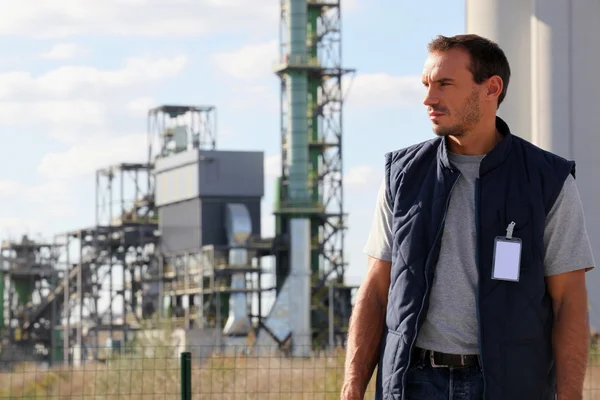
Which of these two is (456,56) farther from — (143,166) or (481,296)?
(143,166)

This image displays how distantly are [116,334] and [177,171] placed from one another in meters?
6.71

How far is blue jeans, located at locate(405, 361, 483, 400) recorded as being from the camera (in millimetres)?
3260

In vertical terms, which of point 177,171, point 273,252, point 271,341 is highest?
point 177,171

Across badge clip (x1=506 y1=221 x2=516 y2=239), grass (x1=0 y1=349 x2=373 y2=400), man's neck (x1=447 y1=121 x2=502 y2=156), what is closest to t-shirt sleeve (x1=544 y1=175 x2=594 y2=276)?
badge clip (x1=506 y1=221 x2=516 y2=239)

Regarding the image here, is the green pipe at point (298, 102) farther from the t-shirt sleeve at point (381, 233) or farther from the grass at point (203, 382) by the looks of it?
the t-shirt sleeve at point (381, 233)

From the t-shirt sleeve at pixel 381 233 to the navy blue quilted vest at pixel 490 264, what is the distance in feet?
0.17

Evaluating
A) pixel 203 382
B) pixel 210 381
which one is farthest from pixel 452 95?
pixel 203 382

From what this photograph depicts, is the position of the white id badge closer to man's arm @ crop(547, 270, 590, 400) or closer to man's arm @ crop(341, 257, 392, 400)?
man's arm @ crop(547, 270, 590, 400)

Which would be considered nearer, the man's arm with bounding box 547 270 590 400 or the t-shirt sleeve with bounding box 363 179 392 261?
the man's arm with bounding box 547 270 590 400

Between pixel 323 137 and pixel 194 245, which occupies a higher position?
pixel 323 137

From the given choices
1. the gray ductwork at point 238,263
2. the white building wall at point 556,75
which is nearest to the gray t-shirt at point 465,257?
the white building wall at point 556,75

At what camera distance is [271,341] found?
4275 cm

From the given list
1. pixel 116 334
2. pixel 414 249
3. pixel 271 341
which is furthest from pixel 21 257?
pixel 414 249

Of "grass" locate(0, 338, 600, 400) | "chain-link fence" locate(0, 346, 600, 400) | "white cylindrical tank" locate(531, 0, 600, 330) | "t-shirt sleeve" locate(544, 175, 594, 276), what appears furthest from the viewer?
"white cylindrical tank" locate(531, 0, 600, 330)
